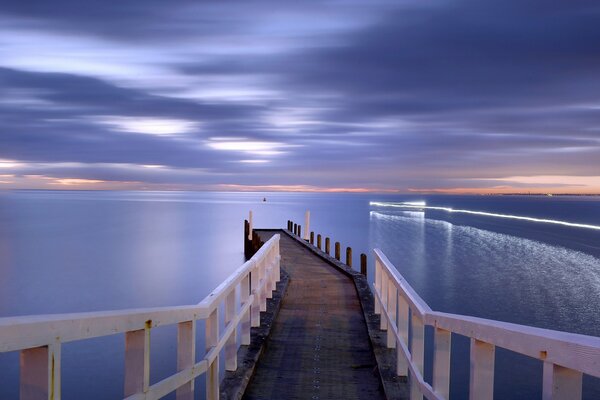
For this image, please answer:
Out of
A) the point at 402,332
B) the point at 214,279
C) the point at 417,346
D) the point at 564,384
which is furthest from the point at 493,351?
the point at 214,279

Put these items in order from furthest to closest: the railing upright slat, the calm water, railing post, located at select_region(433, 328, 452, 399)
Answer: the calm water
the railing upright slat
railing post, located at select_region(433, 328, 452, 399)

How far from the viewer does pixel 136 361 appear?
2.79m

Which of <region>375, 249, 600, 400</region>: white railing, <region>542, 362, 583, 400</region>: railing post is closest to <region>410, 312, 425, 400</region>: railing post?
<region>375, 249, 600, 400</region>: white railing

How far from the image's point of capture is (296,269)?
15641 mm

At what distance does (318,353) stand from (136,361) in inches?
184

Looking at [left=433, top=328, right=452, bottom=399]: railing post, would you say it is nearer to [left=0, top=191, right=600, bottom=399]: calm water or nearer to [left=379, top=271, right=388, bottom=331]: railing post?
[left=379, top=271, right=388, bottom=331]: railing post

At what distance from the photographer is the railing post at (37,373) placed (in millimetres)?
2039

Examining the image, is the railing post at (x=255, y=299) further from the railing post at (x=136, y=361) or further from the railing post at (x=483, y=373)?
the railing post at (x=483, y=373)

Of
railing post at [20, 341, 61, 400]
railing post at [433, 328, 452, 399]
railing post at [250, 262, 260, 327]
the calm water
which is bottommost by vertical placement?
the calm water

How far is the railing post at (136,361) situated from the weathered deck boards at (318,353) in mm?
3021

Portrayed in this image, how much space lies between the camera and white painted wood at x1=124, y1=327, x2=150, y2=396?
2779mm

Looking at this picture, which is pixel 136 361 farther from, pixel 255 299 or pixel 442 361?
pixel 255 299

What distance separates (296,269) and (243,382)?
9953mm

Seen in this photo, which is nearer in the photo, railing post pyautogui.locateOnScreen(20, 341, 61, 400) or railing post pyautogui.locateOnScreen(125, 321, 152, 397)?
railing post pyautogui.locateOnScreen(20, 341, 61, 400)
